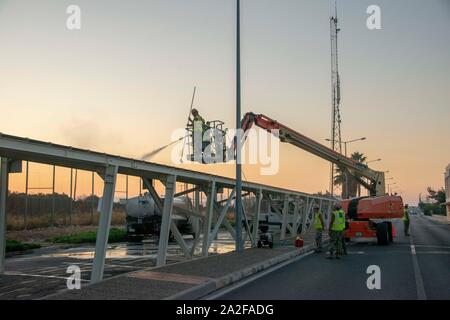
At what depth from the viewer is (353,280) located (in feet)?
34.7

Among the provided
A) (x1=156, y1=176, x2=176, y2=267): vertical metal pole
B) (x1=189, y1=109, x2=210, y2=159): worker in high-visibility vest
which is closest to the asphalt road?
(x1=156, y1=176, x2=176, y2=267): vertical metal pole

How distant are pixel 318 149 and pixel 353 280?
46.6 ft

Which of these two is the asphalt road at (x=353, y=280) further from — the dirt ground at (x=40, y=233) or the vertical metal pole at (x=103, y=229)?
the dirt ground at (x=40, y=233)

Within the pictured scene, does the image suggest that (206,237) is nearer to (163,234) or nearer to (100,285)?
(163,234)

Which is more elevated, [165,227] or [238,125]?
[238,125]

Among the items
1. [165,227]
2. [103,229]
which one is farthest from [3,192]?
[165,227]

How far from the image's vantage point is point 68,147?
9695 mm

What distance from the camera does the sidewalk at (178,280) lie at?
26.6 ft

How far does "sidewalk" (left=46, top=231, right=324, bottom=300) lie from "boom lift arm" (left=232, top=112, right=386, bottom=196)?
23.5 ft

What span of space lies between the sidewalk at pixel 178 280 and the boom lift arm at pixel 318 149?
7.17m

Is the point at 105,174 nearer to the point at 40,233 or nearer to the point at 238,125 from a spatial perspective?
the point at 238,125
